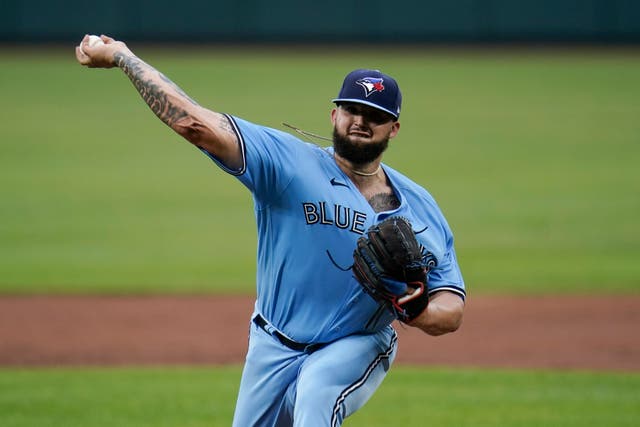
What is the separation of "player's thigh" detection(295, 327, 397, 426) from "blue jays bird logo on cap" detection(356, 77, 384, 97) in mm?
1161

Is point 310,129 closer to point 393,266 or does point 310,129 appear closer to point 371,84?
point 371,84

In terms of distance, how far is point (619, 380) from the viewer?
8680 mm

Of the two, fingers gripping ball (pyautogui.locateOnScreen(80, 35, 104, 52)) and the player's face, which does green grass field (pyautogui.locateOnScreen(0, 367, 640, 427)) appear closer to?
the player's face

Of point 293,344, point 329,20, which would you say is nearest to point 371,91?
point 293,344

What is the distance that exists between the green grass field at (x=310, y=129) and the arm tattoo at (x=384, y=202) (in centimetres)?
721

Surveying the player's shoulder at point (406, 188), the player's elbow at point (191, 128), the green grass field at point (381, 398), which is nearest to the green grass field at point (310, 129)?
the green grass field at point (381, 398)

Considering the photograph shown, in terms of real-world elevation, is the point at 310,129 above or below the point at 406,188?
below

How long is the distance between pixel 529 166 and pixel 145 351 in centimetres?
1214

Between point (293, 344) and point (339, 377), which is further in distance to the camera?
point (293, 344)

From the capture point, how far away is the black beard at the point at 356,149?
4.85 m

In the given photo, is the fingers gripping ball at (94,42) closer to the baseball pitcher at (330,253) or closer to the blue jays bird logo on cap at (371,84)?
the baseball pitcher at (330,253)

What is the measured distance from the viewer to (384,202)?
16.5 feet

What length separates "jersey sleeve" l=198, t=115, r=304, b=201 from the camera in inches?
177

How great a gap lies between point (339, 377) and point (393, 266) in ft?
1.92
